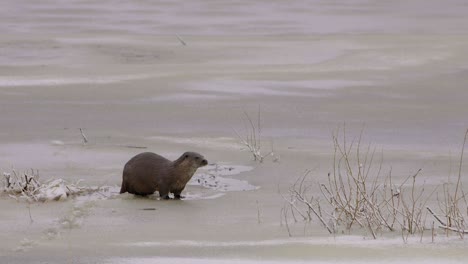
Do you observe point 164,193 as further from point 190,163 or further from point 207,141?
point 207,141

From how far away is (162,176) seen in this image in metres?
8.17

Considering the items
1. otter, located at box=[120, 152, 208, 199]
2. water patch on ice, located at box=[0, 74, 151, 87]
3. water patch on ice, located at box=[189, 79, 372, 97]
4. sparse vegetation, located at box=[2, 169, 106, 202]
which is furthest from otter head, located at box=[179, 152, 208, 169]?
water patch on ice, located at box=[0, 74, 151, 87]

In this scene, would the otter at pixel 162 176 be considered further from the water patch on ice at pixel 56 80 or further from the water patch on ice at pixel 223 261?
the water patch on ice at pixel 56 80

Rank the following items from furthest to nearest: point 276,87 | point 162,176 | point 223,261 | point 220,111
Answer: point 276,87 < point 220,111 < point 162,176 < point 223,261

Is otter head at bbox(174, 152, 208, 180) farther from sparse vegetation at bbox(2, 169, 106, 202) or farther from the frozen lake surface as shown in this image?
sparse vegetation at bbox(2, 169, 106, 202)

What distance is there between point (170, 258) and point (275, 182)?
308 cm

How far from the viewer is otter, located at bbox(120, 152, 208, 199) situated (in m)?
8.16

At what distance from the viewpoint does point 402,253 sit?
566 cm

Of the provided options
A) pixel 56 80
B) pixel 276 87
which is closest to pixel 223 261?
pixel 276 87

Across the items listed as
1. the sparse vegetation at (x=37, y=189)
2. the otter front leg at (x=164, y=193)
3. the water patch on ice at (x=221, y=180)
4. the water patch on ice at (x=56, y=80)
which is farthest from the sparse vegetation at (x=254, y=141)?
the water patch on ice at (x=56, y=80)

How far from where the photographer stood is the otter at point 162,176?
26.8 feet

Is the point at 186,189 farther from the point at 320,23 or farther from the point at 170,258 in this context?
the point at 320,23

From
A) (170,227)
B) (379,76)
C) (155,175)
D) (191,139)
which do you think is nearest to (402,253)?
(170,227)

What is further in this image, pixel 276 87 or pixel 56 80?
pixel 56 80
